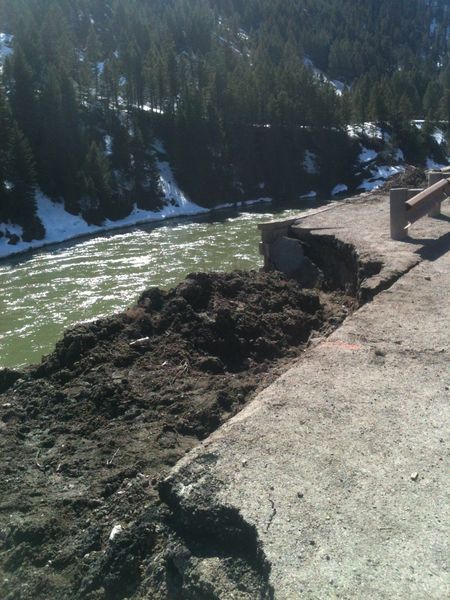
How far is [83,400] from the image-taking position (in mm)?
7672

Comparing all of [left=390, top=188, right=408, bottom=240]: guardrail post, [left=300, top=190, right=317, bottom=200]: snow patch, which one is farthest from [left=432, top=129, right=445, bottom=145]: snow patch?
[left=390, top=188, right=408, bottom=240]: guardrail post

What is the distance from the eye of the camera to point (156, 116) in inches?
2453

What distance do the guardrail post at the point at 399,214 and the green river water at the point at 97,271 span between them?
29.1ft

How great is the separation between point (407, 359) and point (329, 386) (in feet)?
3.47

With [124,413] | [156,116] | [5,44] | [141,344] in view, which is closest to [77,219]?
[156,116]

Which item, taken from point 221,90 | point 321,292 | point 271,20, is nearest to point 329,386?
point 321,292

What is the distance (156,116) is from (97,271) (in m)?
39.0

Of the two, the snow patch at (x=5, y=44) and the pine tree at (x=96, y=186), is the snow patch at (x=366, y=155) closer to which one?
the pine tree at (x=96, y=186)

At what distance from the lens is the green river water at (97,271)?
61.1 ft

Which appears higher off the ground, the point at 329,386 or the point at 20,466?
the point at 329,386

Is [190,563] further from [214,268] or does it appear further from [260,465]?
[214,268]

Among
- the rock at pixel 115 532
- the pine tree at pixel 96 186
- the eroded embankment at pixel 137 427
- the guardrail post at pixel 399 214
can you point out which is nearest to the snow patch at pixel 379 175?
the pine tree at pixel 96 186

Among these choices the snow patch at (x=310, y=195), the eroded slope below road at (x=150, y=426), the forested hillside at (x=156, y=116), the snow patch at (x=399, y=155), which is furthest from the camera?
the snow patch at (x=399, y=155)

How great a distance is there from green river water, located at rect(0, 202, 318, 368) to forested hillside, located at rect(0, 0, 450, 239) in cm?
705
